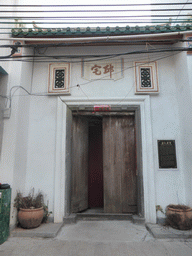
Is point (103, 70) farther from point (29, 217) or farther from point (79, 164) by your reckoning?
point (29, 217)

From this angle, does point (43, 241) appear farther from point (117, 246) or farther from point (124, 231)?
point (124, 231)

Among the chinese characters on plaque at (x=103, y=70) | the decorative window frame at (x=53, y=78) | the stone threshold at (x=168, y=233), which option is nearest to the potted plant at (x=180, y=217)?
the stone threshold at (x=168, y=233)

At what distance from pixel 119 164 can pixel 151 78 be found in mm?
2448

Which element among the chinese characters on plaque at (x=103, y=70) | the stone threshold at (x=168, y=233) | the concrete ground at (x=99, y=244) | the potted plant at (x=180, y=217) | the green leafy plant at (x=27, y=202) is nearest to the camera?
the concrete ground at (x=99, y=244)

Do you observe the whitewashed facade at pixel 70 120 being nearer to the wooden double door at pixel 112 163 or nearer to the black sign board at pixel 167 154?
the black sign board at pixel 167 154

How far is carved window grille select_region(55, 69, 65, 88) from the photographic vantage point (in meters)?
5.02

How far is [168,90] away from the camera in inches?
193

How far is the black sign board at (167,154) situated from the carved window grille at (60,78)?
9.79 feet

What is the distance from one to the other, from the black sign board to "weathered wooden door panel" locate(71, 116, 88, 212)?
6.96 feet

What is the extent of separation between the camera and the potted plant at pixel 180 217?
386 centimetres

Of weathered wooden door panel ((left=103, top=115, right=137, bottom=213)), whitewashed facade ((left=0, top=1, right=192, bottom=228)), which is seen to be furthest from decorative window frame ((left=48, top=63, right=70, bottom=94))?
weathered wooden door panel ((left=103, top=115, right=137, bottom=213))

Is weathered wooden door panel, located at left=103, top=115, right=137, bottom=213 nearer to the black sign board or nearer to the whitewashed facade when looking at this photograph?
the whitewashed facade

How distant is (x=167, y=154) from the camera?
15.0 ft

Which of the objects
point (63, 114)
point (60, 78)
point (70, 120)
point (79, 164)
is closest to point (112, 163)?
point (79, 164)
